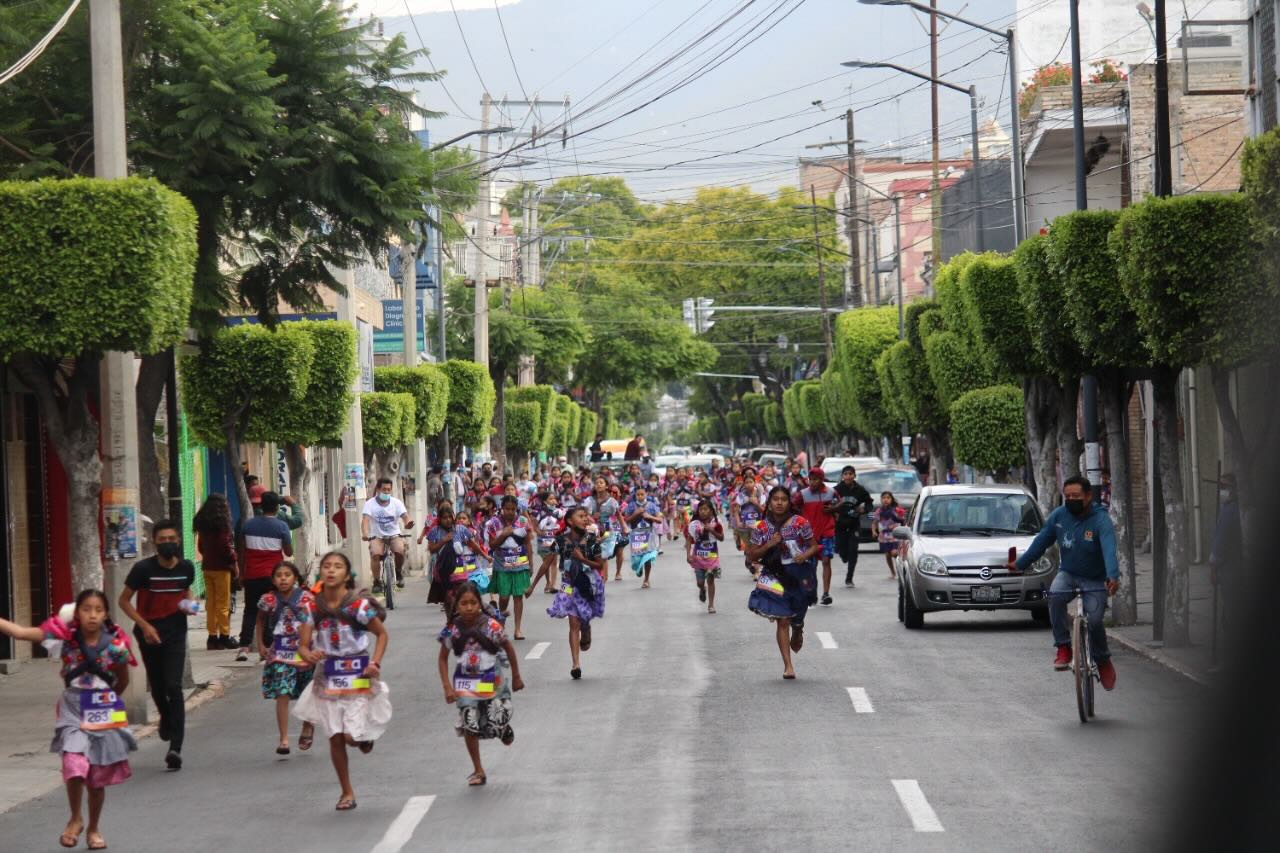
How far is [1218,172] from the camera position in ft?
114

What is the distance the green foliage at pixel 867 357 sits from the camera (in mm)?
60000

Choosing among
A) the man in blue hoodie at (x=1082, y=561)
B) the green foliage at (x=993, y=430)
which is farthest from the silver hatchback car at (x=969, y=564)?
the green foliage at (x=993, y=430)

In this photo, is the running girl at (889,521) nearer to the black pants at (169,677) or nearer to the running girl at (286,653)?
the running girl at (286,653)

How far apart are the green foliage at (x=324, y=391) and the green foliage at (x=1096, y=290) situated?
10547 mm

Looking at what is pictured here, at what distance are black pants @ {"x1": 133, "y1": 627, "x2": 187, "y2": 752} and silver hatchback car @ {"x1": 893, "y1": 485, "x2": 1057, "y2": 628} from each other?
9924 mm

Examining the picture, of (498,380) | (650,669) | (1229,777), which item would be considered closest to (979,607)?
(650,669)

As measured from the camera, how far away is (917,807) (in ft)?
33.4

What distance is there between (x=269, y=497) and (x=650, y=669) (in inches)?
177

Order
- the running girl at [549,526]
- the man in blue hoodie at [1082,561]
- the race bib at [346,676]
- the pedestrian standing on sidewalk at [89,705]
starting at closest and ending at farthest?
the pedestrian standing on sidewalk at [89,705] < the race bib at [346,676] < the man in blue hoodie at [1082,561] < the running girl at [549,526]

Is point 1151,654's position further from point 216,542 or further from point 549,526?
point 216,542

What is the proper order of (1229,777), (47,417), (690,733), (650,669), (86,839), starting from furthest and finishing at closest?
(650,669) < (47,417) < (690,733) < (86,839) < (1229,777)

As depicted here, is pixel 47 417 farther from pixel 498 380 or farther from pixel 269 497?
pixel 498 380

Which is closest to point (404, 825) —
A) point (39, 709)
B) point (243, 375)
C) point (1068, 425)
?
point (39, 709)

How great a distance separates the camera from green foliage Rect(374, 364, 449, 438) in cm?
3838
